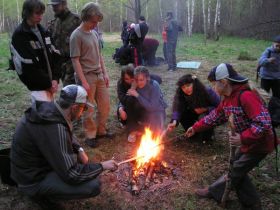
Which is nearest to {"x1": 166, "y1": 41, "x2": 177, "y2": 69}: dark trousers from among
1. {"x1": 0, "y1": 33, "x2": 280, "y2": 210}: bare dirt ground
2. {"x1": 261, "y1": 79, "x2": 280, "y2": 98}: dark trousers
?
{"x1": 261, "y1": 79, "x2": 280, "y2": 98}: dark trousers

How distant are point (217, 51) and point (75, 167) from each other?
544 inches

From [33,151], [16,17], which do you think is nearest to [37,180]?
[33,151]

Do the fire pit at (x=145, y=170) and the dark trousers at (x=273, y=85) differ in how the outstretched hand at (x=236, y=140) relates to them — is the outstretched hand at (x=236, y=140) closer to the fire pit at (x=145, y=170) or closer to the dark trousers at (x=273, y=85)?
the fire pit at (x=145, y=170)

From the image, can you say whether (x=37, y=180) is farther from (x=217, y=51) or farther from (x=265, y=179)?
(x=217, y=51)

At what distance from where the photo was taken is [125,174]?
4195 millimetres

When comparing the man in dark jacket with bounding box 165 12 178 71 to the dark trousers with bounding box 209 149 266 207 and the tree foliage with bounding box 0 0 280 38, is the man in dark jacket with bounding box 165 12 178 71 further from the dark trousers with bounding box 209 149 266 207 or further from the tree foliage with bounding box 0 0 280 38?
the dark trousers with bounding box 209 149 266 207

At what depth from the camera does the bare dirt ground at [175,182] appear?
365 cm

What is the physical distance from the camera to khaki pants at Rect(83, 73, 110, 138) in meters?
4.91

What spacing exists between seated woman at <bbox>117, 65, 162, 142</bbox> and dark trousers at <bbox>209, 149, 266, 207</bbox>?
77.2 inches

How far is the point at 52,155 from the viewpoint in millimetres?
2887

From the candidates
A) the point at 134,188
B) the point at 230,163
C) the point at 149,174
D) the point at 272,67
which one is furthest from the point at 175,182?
the point at 272,67

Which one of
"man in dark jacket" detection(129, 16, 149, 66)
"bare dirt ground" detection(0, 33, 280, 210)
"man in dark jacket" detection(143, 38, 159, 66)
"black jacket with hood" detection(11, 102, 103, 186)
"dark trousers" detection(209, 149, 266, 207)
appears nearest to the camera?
"black jacket with hood" detection(11, 102, 103, 186)

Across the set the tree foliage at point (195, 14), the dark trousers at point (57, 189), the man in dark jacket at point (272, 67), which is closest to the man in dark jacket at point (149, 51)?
the man in dark jacket at point (272, 67)

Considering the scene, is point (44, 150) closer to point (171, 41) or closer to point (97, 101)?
point (97, 101)
